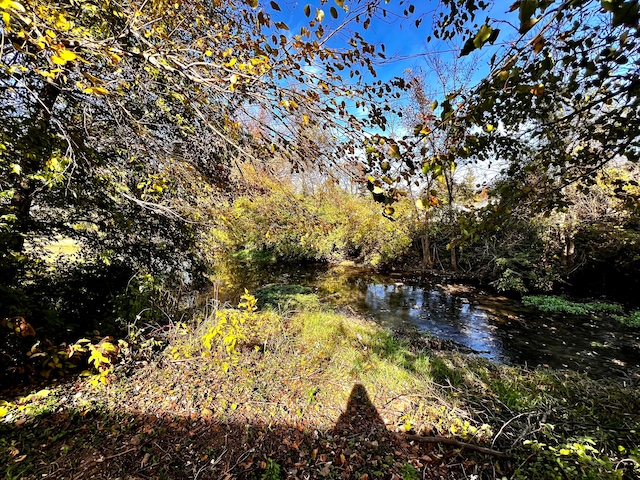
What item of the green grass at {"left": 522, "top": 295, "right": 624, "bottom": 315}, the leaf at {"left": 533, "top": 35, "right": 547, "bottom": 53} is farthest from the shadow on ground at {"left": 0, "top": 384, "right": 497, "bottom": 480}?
the green grass at {"left": 522, "top": 295, "right": 624, "bottom": 315}

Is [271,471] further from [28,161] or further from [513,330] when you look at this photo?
[513,330]

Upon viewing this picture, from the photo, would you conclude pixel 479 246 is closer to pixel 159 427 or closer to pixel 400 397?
pixel 400 397

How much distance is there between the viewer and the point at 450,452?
8.41 ft

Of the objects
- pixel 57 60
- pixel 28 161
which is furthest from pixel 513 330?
pixel 28 161

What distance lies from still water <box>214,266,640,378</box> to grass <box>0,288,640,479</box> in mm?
2096

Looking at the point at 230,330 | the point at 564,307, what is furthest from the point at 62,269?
the point at 564,307

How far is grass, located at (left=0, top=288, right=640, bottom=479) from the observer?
7.57 feet

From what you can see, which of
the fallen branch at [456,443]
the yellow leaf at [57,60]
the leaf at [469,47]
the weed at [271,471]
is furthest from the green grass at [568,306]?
the yellow leaf at [57,60]

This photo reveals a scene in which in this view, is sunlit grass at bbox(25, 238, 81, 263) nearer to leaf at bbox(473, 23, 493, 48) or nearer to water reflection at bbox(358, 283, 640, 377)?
leaf at bbox(473, 23, 493, 48)

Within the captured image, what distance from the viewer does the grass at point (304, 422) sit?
2.31 m

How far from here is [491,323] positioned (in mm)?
7504

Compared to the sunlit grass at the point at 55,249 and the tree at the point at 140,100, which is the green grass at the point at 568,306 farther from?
the sunlit grass at the point at 55,249

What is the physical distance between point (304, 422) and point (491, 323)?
6.68m

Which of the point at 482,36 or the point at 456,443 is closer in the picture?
the point at 482,36
